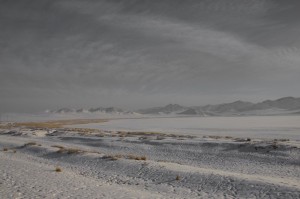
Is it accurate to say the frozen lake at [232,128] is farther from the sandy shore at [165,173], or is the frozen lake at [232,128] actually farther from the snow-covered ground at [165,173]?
the sandy shore at [165,173]

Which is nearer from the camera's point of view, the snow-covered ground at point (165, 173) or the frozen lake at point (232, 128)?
the snow-covered ground at point (165, 173)

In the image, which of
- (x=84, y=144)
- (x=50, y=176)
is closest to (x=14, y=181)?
(x=50, y=176)

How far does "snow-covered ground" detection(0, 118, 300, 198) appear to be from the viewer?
14109mm

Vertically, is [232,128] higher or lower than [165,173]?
higher

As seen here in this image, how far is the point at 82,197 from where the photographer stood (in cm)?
1279

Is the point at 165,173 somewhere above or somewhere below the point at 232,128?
below

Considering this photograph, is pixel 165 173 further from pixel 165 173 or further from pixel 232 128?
pixel 232 128

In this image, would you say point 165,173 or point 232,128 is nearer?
point 165,173

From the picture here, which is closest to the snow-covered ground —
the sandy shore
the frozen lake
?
the sandy shore

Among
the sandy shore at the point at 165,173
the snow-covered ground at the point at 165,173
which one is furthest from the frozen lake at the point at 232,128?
the sandy shore at the point at 165,173

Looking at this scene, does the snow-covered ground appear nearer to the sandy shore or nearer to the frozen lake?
the sandy shore

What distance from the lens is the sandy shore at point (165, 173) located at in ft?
46.3

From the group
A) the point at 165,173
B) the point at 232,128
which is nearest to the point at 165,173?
the point at 165,173

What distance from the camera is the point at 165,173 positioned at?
18.9m
